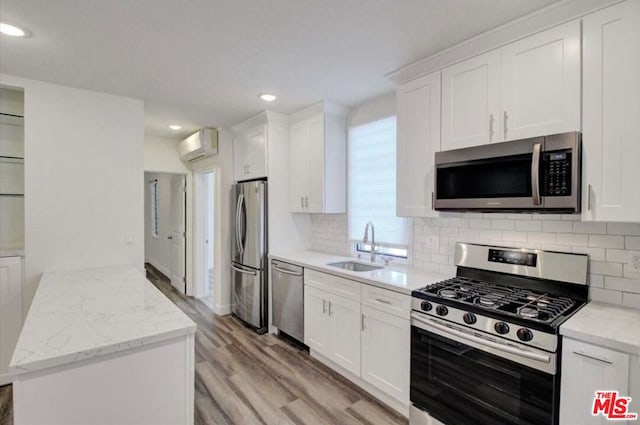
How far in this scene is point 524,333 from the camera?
1597 mm

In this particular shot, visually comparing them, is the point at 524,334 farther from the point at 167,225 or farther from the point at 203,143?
the point at 167,225

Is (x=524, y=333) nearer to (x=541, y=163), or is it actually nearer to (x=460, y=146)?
(x=541, y=163)

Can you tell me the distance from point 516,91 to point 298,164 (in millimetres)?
2303

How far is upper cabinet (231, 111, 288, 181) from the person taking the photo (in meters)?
3.75

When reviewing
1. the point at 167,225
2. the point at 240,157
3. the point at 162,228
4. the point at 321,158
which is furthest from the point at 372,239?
the point at 162,228

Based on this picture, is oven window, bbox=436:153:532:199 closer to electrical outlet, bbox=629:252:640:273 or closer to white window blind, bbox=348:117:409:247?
electrical outlet, bbox=629:252:640:273

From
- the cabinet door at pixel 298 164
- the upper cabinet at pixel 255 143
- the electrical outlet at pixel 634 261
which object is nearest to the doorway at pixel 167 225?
the upper cabinet at pixel 255 143

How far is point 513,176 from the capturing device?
6.33ft

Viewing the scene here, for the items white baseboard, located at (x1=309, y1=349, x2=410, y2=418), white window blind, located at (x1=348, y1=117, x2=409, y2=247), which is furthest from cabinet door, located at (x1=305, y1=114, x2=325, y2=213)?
white baseboard, located at (x1=309, y1=349, x2=410, y2=418)

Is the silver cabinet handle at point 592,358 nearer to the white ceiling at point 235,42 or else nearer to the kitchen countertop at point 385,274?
the kitchen countertop at point 385,274

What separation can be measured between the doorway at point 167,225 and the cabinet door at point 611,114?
503cm

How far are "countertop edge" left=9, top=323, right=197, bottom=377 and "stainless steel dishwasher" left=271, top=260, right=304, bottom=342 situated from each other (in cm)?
186

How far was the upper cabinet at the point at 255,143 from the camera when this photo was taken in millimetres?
3750

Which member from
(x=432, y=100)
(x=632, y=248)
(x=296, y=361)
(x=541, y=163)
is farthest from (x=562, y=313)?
(x=296, y=361)
